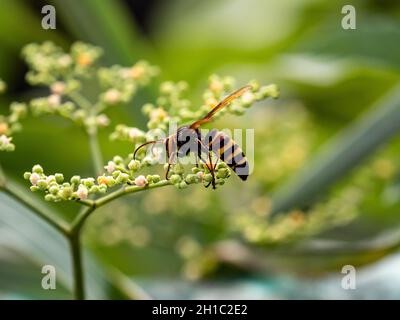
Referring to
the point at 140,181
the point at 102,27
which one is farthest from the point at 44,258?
the point at 102,27

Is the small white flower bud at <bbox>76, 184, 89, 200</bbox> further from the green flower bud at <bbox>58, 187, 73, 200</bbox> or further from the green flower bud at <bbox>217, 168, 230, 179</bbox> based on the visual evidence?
the green flower bud at <bbox>217, 168, 230, 179</bbox>

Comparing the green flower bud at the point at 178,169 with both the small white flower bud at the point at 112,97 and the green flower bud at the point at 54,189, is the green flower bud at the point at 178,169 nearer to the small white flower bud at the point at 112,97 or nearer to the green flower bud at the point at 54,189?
the green flower bud at the point at 54,189

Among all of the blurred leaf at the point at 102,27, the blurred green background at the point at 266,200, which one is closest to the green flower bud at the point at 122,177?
the blurred green background at the point at 266,200

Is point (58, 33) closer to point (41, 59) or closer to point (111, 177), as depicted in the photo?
point (41, 59)

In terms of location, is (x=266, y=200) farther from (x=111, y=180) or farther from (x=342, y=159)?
(x=111, y=180)

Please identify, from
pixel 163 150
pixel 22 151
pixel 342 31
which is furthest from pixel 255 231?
pixel 22 151

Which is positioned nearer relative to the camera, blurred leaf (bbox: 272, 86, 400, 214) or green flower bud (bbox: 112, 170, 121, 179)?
green flower bud (bbox: 112, 170, 121, 179)

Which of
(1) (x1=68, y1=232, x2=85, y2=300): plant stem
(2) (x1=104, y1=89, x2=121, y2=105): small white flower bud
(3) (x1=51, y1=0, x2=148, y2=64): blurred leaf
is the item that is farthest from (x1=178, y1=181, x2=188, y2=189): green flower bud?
(3) (x1=51, y1=0, x2=148, y2=64): blurred leaf
